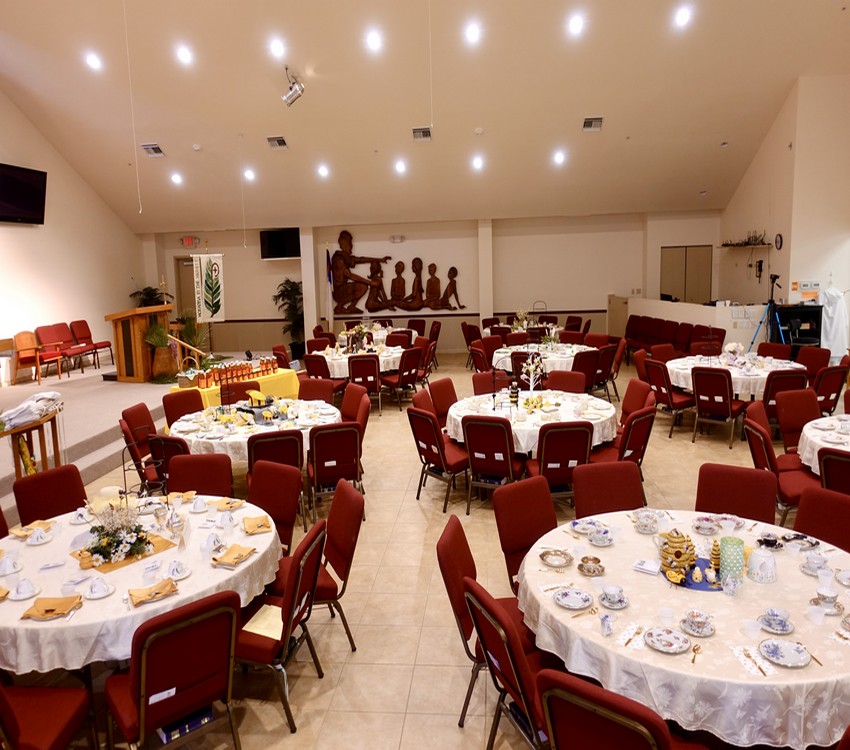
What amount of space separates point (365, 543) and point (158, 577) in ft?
8.56

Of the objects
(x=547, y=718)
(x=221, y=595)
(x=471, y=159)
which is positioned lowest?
(x=547, y=718)

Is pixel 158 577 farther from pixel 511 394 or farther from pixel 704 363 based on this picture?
pixel 704 363

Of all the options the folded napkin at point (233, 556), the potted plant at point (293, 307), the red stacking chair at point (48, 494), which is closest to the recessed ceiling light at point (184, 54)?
the potted plant at point (293, 307)

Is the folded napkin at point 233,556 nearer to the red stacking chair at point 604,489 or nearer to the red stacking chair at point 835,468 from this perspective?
the red stacking chair at point 604,489

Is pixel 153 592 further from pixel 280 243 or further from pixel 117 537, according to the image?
pixel 280 243

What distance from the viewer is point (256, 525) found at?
3992 millimetres

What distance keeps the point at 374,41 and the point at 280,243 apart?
7.94 m

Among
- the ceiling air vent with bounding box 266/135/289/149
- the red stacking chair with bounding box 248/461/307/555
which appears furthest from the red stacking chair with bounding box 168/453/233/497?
the ceiling air vent with bounding box 266/135/289/149

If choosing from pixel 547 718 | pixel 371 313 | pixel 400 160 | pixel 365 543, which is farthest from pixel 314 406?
pixel 371 313

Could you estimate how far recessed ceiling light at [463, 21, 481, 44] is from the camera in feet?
34.2

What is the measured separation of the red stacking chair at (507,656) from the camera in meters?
2.71

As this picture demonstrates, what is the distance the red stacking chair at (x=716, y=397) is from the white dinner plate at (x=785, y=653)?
18.9 feet

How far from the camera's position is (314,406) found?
732 centimetres

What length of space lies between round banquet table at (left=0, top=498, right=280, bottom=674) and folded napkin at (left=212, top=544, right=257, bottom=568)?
0.10ft
